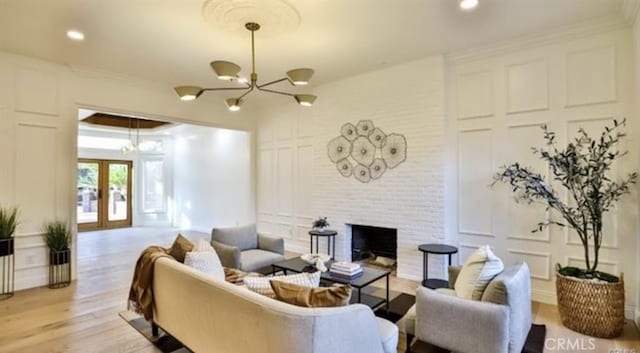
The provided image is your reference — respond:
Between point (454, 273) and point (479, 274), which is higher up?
point (479, 274)

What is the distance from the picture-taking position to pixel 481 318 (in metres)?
2.25

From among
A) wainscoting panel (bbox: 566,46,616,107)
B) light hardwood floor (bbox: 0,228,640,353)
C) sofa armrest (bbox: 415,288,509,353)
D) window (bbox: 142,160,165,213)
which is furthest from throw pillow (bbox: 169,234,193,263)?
window (bbox: 142,160,165,213)

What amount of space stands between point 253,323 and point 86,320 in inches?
101

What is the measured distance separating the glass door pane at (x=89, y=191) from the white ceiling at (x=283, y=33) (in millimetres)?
6255

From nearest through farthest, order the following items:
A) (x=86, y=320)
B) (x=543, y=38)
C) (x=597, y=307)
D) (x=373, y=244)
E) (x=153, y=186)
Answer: (x=597, y=307), (x=86, y=320), (x=543, y=38), (x=373, y=244), (x=153, y=186)

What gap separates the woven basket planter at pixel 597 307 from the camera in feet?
9.53

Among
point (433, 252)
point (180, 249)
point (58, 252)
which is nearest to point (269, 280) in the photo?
point (180, 249)

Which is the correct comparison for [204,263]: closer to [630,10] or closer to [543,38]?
[543,38]

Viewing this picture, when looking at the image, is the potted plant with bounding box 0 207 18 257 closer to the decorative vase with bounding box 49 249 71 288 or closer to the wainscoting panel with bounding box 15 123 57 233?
the wainscoting panel with bounding box 15 123 57 233

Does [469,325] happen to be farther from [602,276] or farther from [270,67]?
[270,67]

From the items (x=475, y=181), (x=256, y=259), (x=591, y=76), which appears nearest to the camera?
(x=591, y=76)

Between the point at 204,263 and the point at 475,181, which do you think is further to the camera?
the point at 475,181
